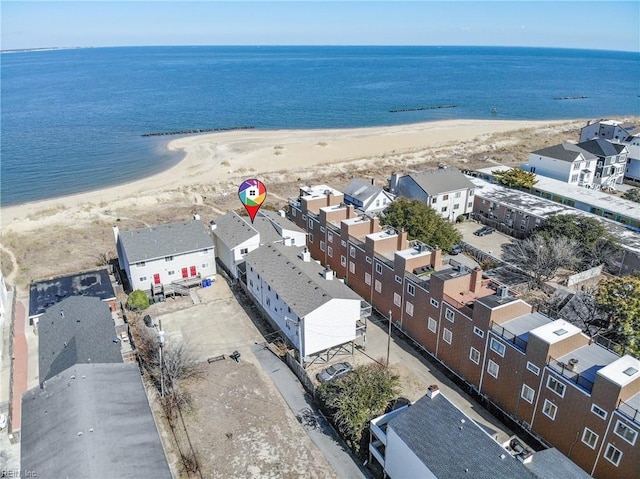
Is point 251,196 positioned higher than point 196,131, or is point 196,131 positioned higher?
point 251,196

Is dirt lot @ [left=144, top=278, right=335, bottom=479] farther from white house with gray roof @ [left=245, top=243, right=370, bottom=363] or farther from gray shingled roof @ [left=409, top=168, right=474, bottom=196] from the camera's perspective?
gray shingled roof @ [left=409, top=168, right=474, bottom=196]

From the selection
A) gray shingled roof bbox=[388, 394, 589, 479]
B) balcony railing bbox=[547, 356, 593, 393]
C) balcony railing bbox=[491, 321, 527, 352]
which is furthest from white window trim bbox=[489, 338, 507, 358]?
gray shingled roof bbox=[388, 394, 589, 479]

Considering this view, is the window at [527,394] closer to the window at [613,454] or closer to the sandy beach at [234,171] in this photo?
the window at [613,454]

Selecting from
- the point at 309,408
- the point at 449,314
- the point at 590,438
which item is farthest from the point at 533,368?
the point at 309,408

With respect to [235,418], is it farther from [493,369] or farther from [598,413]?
[598,413]

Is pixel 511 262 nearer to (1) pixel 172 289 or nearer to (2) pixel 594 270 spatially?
(2) pixel 594 270

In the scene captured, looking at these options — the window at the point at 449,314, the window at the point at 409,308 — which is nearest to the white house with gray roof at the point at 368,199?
the window at the point at 409,308

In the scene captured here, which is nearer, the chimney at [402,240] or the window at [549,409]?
the window at [549,409]
